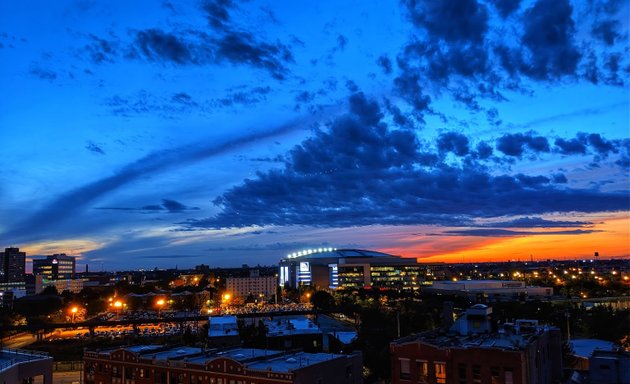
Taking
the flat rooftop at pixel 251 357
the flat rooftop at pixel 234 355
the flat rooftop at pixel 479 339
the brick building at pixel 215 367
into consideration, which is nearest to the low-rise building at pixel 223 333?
the flat rooftop at pixel 251 357

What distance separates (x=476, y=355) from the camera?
131 feet

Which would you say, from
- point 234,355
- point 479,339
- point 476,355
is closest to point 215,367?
point 234,355

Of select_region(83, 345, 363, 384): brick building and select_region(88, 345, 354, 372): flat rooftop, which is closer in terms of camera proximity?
select_region(83, 345, 363, 384): brick building

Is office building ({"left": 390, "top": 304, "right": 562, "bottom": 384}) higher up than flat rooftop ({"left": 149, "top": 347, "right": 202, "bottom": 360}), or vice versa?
office building ({"left": 390, "top": 304, "right": 562, "bottom": 384})

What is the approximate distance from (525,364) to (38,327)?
128545 millimetres

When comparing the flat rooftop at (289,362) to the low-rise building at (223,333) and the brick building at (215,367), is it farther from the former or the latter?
the low-rise building at (223,333)

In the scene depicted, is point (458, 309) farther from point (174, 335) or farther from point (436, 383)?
point (436, 383)

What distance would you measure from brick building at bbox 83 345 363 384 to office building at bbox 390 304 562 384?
7570 mm

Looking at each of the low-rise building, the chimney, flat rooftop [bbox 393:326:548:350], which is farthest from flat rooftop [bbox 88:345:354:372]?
the low-rise building

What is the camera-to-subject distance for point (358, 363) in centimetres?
5297

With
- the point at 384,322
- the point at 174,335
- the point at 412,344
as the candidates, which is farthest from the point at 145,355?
the point at 174,335

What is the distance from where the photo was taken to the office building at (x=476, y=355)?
128 ft

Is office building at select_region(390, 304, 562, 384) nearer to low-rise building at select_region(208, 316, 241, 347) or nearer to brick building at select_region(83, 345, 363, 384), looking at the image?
brick building at select_region(83, 345, 363, 384)

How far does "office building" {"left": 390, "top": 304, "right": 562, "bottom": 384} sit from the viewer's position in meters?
39.1
